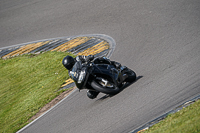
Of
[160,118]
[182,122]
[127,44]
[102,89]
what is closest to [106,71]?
[102,89]

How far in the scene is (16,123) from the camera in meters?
9.41

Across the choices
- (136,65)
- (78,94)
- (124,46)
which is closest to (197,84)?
(136,65)

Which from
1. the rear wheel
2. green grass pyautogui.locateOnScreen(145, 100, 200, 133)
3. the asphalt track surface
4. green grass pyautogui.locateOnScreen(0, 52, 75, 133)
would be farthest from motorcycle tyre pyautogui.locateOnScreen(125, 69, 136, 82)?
green grass pyautogui.locateOnScreen(0, 52, 75, 133)

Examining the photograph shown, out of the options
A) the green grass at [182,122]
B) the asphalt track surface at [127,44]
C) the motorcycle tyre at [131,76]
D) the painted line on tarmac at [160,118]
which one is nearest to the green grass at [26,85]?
the asphalt track surface at [127,44]

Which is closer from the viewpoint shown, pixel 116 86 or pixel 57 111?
pixel 116 86

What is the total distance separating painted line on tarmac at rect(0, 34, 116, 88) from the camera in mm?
11688

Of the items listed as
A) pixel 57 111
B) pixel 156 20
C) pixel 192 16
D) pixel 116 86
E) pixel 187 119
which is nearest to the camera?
pixel 187 119

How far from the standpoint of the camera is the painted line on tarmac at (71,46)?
460 inches

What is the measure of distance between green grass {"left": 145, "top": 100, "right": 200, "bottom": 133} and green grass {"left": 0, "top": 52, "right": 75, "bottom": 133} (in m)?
5.27

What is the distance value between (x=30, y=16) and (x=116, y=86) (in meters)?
10.1

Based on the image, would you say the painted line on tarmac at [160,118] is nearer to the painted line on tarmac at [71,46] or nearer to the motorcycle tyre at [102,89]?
the motorcycle tyre at [102,89]

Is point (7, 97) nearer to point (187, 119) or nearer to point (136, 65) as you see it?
point (136, 65)

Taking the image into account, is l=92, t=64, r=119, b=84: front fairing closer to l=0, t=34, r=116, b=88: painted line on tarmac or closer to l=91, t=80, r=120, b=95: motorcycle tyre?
l=91, t=80, r=120, b=95: motorcycle tyre

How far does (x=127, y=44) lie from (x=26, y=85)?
4668 mm
